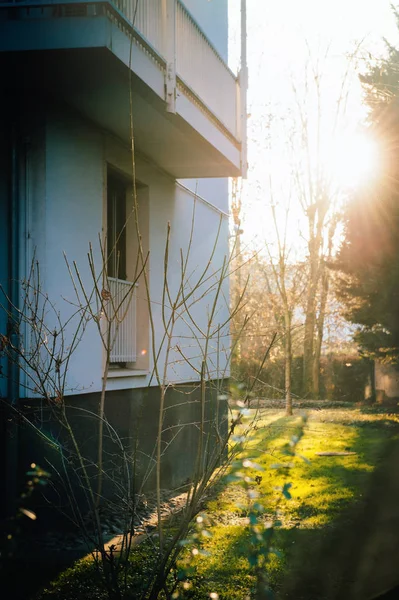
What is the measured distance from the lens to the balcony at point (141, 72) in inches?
240

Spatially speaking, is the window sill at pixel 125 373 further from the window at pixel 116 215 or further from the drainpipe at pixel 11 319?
the drainpipe at pixel 11 319

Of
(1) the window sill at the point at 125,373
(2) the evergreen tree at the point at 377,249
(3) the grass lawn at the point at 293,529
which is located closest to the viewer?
(3) the grass lawn at the point at 293,529

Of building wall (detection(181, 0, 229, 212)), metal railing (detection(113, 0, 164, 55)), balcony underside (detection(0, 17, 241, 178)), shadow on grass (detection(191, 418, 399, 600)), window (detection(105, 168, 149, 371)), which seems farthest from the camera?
building wall (detection(181, 0, 229, 212))

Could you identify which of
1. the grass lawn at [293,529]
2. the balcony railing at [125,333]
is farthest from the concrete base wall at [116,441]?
the grass lawn at [293,529]

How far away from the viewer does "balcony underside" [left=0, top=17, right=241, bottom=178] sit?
607 centimetres

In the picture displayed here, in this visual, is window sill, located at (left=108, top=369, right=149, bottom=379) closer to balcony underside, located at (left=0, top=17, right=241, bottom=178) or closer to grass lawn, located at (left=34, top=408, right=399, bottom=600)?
grass lawn, located at (left=34, top=408, right=399, bottom=600)

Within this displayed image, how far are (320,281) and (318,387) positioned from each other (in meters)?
5.25

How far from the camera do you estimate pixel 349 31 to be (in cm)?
1547

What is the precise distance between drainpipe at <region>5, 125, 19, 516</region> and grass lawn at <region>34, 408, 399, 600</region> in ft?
4.15

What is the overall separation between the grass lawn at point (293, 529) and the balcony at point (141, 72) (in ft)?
11.4

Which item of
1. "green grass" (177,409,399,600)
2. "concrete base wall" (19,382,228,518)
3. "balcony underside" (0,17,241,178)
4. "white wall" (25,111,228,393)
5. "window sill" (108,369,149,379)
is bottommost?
"green grass" (177,409,399,600)

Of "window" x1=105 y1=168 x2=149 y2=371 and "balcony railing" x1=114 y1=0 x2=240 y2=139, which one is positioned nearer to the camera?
"balcony railing" x1=114 y1=0 x2=240 y2=139

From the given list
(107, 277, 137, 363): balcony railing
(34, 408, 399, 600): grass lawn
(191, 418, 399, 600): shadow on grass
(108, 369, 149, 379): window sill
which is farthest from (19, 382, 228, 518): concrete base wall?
(191, 418, 399, 600): shadow on grass

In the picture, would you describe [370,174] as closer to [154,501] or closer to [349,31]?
[349,31]
